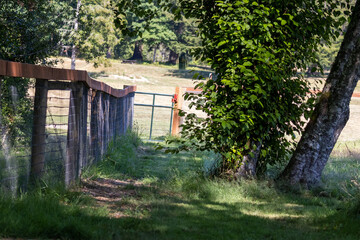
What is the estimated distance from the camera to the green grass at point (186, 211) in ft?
14.1

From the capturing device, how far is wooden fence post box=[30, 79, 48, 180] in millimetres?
5359

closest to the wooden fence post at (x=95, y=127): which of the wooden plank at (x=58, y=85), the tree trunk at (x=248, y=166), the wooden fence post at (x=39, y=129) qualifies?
the wooden plank at (x=58, y=85)

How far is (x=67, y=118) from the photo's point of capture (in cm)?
651

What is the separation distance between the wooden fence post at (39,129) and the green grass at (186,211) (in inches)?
10.6

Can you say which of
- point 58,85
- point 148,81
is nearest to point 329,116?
point 58,85

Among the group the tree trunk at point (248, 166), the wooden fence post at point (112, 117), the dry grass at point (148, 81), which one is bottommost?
the dry grass at point (148, 81)

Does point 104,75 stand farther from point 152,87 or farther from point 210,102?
point 210,102

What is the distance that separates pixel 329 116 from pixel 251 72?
1.67m

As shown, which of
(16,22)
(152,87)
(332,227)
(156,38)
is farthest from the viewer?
(156,38)

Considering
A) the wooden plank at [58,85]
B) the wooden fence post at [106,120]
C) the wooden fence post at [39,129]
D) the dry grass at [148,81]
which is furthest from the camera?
the dry grass at [148,81]

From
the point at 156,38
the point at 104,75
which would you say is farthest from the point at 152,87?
the point at 156,38

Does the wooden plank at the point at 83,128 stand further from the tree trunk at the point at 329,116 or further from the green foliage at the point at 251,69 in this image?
the tree trunk at the point at 329,116

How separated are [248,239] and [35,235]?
6.44 feet

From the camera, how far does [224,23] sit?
23.6 feet
